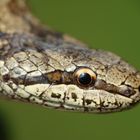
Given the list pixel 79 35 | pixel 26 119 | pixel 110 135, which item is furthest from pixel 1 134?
pixel 79 35

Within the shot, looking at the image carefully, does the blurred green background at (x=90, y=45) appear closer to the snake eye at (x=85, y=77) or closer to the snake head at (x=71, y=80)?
the snake head at (x=71, y=80)

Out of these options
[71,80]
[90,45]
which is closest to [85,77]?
[71,80]

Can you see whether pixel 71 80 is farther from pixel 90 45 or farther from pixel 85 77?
pixel 90 45

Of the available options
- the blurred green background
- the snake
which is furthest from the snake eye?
the blurred green background

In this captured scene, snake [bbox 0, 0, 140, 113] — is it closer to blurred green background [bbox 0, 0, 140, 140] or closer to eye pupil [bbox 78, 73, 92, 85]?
eye pupil [bbox 78, 73, 92, 85]

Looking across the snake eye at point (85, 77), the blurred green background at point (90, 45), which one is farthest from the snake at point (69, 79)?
the blurred green background at point (90, 45)
